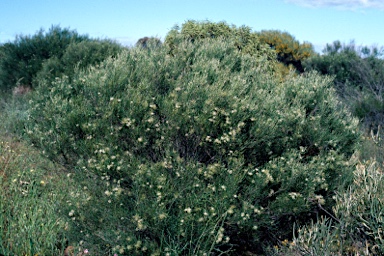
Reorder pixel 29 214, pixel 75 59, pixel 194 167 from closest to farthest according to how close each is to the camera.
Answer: pixel 194 167 < pixel 29 214 < pixel 75 59

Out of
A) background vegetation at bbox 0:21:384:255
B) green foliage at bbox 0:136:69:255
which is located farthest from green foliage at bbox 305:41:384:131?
green foliage at bbox 0:136:69:255

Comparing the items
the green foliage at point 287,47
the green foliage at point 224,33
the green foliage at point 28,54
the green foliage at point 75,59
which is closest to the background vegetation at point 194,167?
the green foliage at point 224,33

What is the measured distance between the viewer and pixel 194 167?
4.89 meters

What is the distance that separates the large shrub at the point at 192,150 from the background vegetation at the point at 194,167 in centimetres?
2

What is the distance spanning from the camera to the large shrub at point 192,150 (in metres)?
4.73

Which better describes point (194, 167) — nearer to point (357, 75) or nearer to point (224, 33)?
point (224, 33)

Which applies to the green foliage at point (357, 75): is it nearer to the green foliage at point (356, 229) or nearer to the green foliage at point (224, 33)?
the green foliage at point (224, 33)

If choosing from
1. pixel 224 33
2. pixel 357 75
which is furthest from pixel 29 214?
pixel 357 75

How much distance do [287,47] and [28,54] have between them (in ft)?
34.7

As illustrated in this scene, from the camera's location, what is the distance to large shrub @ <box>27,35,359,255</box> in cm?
473

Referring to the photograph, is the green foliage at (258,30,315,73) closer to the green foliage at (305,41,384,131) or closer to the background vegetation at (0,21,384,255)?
the green foliage at (305,41,384,131)

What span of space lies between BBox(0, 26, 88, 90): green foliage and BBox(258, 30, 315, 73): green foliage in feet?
27.9

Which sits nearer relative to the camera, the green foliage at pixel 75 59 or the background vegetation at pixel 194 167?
the background vegetation at pixel 194 167

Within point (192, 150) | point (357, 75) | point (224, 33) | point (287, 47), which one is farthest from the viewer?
point (287, 47)
